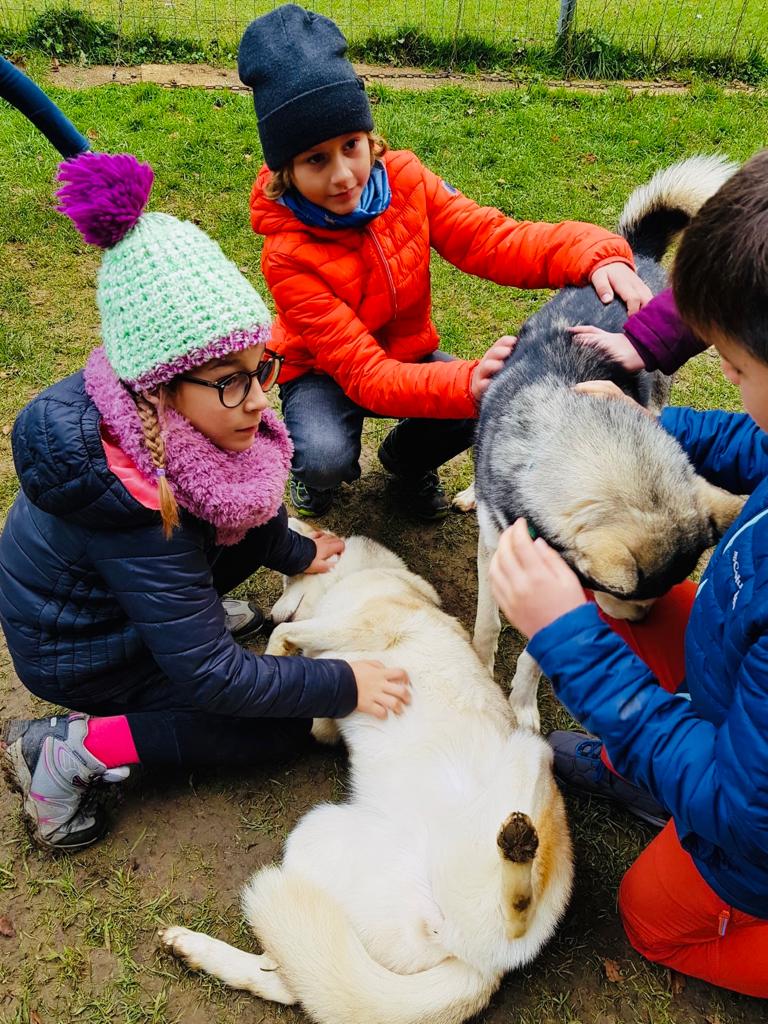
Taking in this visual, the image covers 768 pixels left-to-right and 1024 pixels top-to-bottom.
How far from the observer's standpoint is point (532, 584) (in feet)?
5.26

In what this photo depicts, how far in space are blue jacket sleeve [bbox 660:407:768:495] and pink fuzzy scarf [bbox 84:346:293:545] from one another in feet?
4.25

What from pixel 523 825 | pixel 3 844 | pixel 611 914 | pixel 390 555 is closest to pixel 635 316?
pixel 390 555

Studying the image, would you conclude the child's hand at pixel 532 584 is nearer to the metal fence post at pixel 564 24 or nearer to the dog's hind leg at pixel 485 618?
the dog's hind leg at pixel 485 618

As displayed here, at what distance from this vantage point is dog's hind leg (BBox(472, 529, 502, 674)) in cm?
270

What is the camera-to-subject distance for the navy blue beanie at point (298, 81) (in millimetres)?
2441

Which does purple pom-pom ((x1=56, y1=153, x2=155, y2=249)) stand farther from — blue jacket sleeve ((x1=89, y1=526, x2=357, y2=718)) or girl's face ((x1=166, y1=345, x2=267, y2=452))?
blue jacket sleeve ((x1=89, y1=526, x2=357, y2=718))

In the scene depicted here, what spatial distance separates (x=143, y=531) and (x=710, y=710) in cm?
148

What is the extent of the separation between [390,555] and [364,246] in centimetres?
126

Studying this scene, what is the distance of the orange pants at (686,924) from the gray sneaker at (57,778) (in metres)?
1.60

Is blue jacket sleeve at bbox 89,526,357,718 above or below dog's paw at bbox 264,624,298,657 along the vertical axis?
above

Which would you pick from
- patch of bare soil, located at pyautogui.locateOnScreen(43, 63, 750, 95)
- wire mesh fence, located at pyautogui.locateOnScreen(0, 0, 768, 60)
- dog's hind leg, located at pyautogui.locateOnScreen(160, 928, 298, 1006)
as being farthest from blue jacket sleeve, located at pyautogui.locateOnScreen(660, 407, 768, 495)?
wire mesh fence, located at pyautogui.locateOnScreen(0, 0, 768, 60)

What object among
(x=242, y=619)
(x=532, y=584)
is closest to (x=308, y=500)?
(x=242, y=619)

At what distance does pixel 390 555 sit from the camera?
3.02 m

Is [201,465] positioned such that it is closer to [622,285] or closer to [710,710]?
[710,710]
